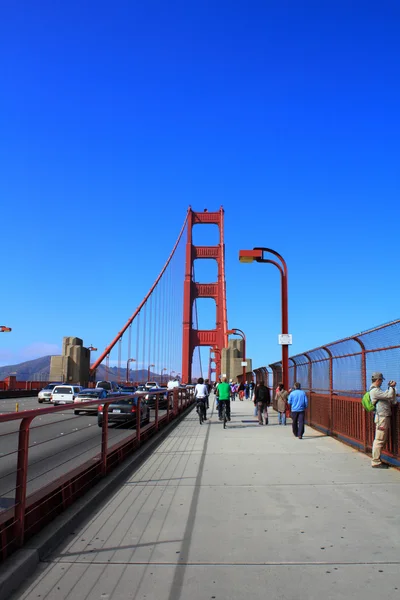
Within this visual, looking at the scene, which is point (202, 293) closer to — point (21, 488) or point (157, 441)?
point (157, 441)

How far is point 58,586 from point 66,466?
17.9ft

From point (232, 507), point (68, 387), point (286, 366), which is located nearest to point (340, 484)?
point (232, 507)

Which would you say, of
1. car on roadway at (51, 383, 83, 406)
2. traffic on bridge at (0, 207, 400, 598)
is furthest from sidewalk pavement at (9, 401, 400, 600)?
car on roadway at (51, 383, 83, 406)

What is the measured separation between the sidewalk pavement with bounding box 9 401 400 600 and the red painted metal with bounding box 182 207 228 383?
61.4 m

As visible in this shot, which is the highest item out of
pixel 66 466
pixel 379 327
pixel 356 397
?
pixel 379 327

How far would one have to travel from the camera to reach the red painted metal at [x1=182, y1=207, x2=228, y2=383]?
72.5 meters

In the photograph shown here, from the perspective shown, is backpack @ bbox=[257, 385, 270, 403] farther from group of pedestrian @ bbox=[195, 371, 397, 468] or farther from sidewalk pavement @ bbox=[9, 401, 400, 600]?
sidewalk pavement @ bbox=[9, 401, 400, 600]

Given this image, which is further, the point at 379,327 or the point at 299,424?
the point at 299,424

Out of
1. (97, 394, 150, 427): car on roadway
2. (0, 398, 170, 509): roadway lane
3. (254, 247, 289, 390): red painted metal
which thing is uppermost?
(254, 247, 289, 390): red painted metal

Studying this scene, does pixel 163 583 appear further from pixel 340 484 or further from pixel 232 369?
pixel 232 369

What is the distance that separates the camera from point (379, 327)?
8.97 meters

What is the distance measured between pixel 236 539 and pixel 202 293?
253 feet

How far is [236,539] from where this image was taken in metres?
4.88

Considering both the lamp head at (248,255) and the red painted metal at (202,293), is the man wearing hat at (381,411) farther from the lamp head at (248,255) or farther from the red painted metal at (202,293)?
the red painted metal at (202,293)
